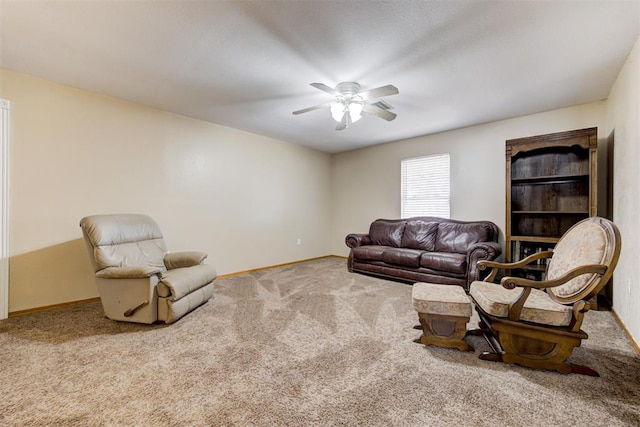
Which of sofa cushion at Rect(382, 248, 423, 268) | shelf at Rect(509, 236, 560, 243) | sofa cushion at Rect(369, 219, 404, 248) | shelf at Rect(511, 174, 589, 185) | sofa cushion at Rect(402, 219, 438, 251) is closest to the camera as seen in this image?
shelf at Rect(509, 236, 560, 243)

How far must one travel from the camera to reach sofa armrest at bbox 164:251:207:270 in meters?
3.29

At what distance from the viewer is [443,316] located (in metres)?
2.12

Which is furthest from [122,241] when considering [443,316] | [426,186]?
[426,186]

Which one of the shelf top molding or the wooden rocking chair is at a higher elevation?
the shelf top molding

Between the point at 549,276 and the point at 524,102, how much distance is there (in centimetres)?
246

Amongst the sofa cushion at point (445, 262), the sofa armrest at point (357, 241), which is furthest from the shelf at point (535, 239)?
the sofa armrest at point (357, 241)

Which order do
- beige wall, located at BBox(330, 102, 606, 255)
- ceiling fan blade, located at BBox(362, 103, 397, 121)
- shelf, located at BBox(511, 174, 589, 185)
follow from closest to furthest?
ceiling fan blade, located at BBox(362, 103, 397, 121) < shelf, located at BBox(511, 174, 589, 185) < beige wall, located at BBox(330, 102, 606, 255)

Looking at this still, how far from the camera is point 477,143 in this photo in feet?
14.7

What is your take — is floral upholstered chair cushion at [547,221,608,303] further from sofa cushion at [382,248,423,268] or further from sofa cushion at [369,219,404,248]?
sofa cushion at [369,219,404,248]

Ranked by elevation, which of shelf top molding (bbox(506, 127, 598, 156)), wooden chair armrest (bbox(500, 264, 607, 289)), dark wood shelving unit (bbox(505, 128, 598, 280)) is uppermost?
shelf top molding (bbox(506, 127, 598, 156))

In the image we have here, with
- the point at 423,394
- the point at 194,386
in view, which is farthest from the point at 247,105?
the point at 423,394

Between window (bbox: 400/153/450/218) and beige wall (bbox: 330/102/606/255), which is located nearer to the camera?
beige wall (bbox: 330/102/606/255)

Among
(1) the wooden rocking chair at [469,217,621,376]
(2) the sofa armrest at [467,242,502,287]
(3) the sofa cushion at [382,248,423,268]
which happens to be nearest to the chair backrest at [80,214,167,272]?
(3) the sofa cushion at [382,248,423,268]

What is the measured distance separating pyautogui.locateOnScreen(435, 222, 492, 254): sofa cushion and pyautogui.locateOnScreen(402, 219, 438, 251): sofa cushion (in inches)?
3.9
